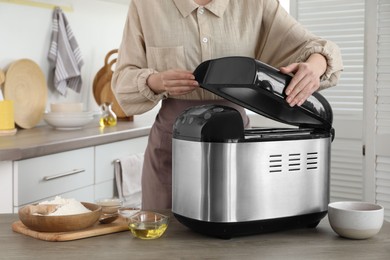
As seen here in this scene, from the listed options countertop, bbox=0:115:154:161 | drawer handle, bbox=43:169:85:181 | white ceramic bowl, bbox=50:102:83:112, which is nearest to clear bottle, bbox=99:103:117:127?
countertop, bbox=0:115:154:161

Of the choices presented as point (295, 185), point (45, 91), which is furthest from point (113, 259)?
point (45, 91)

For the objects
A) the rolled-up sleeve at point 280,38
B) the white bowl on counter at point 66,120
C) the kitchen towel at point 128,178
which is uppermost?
the rolled-up sleeve at point 280,38

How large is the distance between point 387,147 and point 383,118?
0.46 feet

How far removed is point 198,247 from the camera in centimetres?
143

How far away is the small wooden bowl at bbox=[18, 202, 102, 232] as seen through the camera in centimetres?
149

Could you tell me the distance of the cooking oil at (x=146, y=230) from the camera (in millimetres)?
1463

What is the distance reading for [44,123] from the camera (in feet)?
12.4

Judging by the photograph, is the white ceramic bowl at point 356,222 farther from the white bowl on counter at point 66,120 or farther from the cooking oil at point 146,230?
the white bowl on counter at point 66,120

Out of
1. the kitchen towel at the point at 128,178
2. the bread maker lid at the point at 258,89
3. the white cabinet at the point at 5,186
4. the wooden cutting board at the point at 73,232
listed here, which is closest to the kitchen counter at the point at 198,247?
the wooden cutting board at the point at 73,232

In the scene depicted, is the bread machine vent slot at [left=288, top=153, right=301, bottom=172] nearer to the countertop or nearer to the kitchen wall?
the countertop

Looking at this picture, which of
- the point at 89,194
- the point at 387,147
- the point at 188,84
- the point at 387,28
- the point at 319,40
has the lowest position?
the point at 89,194

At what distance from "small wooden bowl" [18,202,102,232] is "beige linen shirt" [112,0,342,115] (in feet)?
1.94

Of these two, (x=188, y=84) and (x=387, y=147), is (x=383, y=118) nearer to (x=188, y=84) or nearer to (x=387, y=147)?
(x=387, y=147)

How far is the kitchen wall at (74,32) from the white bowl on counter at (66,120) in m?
0.34
